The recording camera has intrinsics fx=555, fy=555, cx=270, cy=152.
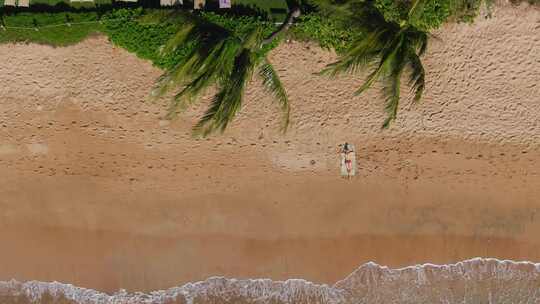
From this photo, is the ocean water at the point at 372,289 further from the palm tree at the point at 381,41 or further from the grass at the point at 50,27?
the grass at the point at 50,27

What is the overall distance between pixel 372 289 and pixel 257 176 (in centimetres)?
350

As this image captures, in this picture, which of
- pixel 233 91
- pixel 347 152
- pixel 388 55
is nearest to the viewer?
pixel 388 55

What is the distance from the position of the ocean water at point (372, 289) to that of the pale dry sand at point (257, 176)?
8.1 inches

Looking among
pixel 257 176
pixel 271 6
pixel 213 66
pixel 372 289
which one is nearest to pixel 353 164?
pixel 257 176

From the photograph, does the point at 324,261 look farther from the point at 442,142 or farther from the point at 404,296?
the point at 442,142

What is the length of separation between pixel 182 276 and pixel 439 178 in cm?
593

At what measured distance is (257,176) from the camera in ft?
39.2

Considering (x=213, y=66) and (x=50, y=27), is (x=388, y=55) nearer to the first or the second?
(x=213, y=66)

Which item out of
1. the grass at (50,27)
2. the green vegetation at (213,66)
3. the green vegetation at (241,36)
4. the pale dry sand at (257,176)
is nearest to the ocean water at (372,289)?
the pale dry sand at (257,176)

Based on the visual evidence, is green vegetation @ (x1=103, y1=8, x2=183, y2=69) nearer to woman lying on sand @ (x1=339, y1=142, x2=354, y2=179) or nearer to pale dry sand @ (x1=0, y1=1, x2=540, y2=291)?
pale dry sand @ (x1=0, y1=1, x2=540, y2=291)

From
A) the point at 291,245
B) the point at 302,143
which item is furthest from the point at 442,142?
the point at 291,245

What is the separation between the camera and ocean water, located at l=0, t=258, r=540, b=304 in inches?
471

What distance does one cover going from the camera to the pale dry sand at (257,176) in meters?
11.6

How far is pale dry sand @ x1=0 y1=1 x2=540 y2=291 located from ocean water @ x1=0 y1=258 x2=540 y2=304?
0.21m
